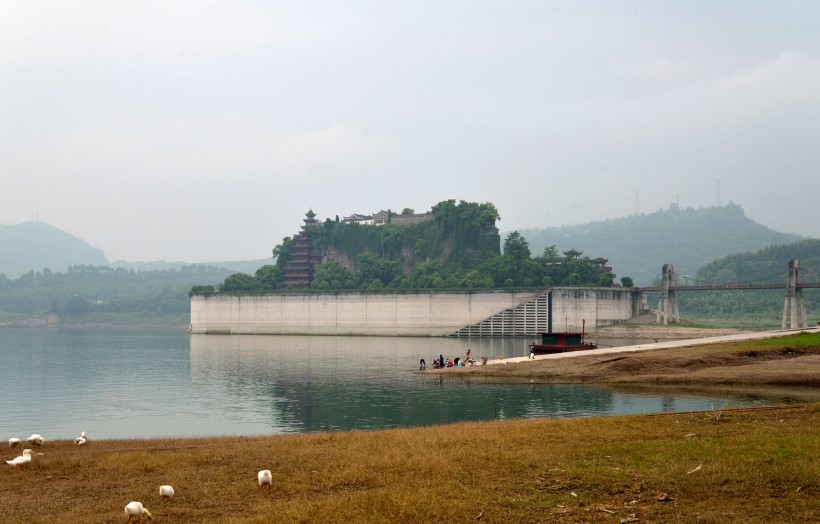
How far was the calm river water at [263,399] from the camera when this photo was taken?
44.8 m

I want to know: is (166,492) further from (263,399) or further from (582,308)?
(582,308)

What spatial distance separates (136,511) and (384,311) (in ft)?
505

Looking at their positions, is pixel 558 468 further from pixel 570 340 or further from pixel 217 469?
pixel 570 340

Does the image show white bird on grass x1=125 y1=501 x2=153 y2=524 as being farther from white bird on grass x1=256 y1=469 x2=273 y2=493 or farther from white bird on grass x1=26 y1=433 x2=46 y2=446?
white bird on grass x1=26 y1=433 x2=46 y2=446

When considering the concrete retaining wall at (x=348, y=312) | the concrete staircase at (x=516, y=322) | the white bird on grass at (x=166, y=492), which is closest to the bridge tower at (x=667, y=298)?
the concrete staircase at (x=516, y=322)

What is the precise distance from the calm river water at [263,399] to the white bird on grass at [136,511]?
82.7ft

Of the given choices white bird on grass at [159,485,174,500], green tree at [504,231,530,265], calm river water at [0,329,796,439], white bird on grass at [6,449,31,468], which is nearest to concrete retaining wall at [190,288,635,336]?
green tree at [504,231,530,265]

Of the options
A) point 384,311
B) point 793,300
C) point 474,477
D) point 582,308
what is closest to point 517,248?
point 582,308

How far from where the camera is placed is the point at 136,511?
16812mm

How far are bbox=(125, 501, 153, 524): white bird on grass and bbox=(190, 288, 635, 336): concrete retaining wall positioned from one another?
140m

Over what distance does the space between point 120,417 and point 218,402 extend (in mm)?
8252

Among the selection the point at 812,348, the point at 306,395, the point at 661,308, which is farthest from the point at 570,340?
the point at 661,308

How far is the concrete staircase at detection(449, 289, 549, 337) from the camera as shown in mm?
154625

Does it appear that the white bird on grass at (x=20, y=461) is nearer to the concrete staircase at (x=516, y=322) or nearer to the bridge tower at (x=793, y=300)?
the bridge tower at (x=793, y=300)
